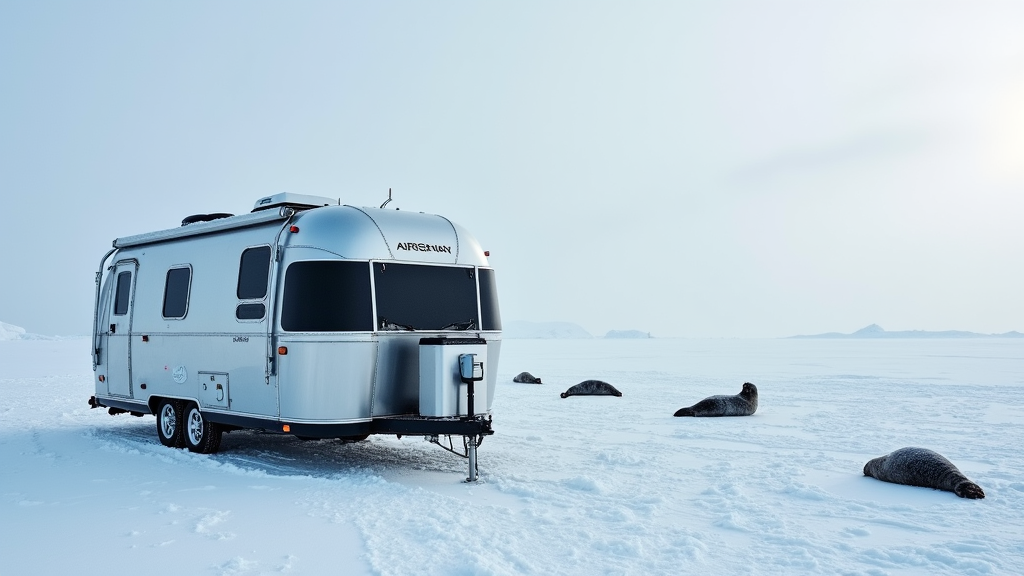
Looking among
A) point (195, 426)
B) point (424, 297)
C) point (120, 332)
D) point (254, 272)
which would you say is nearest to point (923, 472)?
point (424, 297)

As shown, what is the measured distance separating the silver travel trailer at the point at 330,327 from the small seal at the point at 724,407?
6.10 meters

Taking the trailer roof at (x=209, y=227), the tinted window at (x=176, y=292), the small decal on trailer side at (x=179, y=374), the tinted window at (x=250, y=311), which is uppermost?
the trailer roof at (x=209, y=227)

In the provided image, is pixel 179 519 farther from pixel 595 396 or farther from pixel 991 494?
pixel 595 396

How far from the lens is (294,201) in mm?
10141

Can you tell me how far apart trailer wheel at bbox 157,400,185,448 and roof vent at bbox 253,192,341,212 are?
3248 millimetres

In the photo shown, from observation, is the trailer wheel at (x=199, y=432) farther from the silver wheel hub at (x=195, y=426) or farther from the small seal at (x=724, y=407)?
the small seal at (x=724, y=407)

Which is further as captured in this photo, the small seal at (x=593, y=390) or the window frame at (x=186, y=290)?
the small seal at (x=593, y=390)

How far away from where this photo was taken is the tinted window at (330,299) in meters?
9.02

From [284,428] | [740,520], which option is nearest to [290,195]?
[284,428]

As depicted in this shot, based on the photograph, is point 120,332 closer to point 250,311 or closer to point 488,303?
point 250,311

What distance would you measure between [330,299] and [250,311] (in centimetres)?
139

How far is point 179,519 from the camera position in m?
7.22

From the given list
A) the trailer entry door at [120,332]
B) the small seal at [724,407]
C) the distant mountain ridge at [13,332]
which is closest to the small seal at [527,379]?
the small seal at [724,407]

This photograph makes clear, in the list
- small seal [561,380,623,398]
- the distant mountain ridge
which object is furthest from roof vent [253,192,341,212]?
the distant mountain ridge
